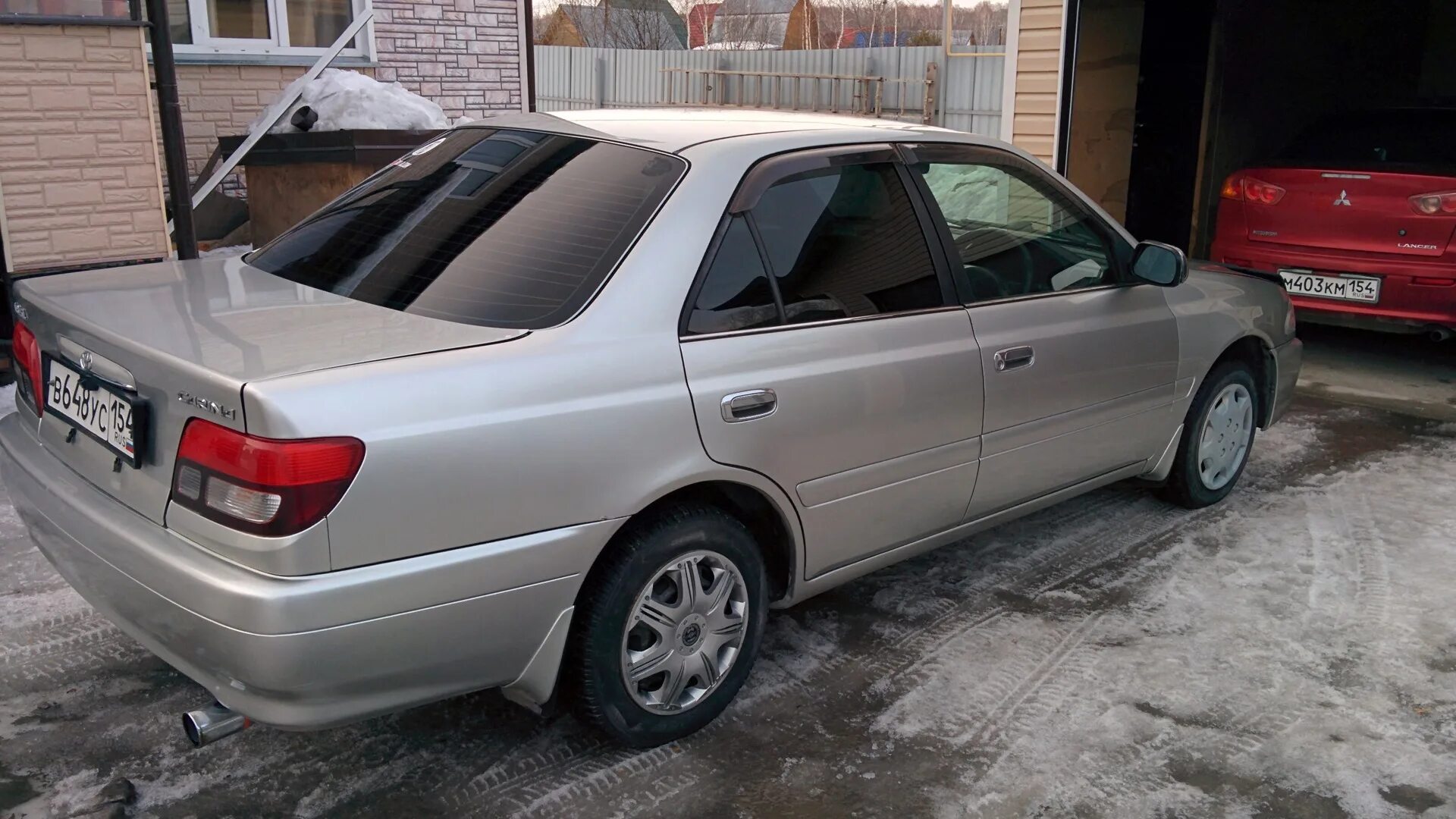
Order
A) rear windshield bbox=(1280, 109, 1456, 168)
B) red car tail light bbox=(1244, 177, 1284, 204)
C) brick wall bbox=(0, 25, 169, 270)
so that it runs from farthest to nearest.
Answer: rear windshield bbox=(1280, 109, 1456, 168), red car tail light bbox=(1244, 177, 1284, 204), brick wall bbox=(0, 25, 169, 270)

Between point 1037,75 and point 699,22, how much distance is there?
44.4 meters

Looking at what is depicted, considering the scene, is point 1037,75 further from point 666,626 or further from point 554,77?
point 554,77

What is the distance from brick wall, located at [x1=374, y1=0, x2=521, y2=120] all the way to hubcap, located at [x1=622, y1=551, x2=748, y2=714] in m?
7.97

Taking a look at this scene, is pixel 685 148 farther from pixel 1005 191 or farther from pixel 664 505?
pixel 1005 191

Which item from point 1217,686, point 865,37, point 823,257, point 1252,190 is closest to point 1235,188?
point 1252,190

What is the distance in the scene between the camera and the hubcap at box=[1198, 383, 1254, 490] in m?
4.84

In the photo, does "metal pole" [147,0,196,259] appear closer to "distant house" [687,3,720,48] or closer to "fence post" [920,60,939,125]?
"fence post" [920,60,939,125]

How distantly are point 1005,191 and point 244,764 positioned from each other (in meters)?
2.96

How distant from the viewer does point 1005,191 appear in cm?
411

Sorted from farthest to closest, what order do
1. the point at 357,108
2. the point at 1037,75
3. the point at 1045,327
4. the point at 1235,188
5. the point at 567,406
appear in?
the point at 357,108 → the point at 1037,75 → the point at 1235,188 → the point at 1045,327 → the point at 567,406

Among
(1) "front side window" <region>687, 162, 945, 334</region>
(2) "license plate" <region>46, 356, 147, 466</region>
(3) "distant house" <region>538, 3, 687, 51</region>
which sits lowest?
(2) "license plate" <region>46, 356, 147, 466</region>

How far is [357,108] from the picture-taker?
341 inches

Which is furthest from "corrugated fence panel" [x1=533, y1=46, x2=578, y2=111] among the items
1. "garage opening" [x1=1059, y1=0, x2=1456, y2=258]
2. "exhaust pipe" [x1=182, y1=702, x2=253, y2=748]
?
"exhaust pipe" [x1=182, y1=702, x2=253, y2=748]

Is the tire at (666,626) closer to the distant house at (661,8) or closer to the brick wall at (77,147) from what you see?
the brick wall at (77,147)
